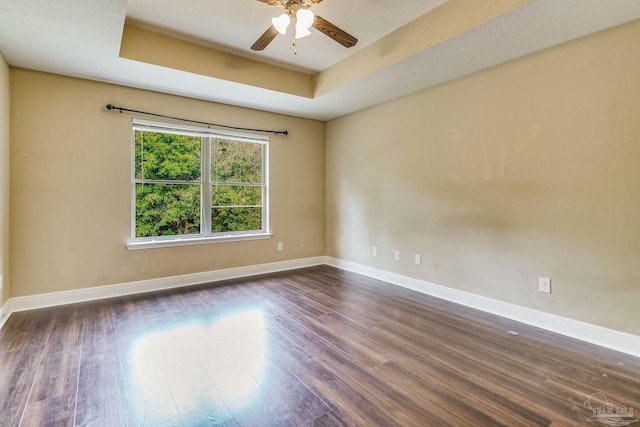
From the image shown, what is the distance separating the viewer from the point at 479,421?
1.57 m

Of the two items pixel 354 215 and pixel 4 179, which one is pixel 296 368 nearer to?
pixel 354 215

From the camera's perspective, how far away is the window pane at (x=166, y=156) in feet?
12.4

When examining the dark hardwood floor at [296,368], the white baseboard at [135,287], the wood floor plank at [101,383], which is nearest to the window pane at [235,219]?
the white baseboard at [135,287]

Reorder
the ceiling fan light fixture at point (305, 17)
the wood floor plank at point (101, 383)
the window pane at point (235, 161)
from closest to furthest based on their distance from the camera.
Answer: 1. the wood floor plank at point (101, 383)
2. the ceiling fan light fixture at point (305, 17)
3. the window pane at point (235, 161)

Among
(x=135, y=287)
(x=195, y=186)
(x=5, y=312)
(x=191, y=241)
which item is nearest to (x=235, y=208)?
(x=195, y=186)

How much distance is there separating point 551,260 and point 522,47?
1.85 meters

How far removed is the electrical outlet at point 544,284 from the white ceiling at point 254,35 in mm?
2006

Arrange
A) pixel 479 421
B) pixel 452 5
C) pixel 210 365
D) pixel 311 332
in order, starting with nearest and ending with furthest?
1. pixel 479 421
2. pixel 210 365
3. pixel 452 5
4. pixel 311 332

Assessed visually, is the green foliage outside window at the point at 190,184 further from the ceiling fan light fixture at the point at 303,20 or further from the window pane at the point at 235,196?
the ceiling fan light fixture at the point at 303,20

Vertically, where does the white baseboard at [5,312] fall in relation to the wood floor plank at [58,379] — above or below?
above

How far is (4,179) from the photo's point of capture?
2.91 m

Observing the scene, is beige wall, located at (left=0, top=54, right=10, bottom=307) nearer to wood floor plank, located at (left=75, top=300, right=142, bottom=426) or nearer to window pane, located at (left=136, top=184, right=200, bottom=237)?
wood floor plank, located at (left=75, top=300, right=142, bottom=426)

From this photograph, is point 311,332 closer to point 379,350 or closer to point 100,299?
point 379,350

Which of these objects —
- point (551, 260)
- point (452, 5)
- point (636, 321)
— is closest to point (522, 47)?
point (452, 5)
